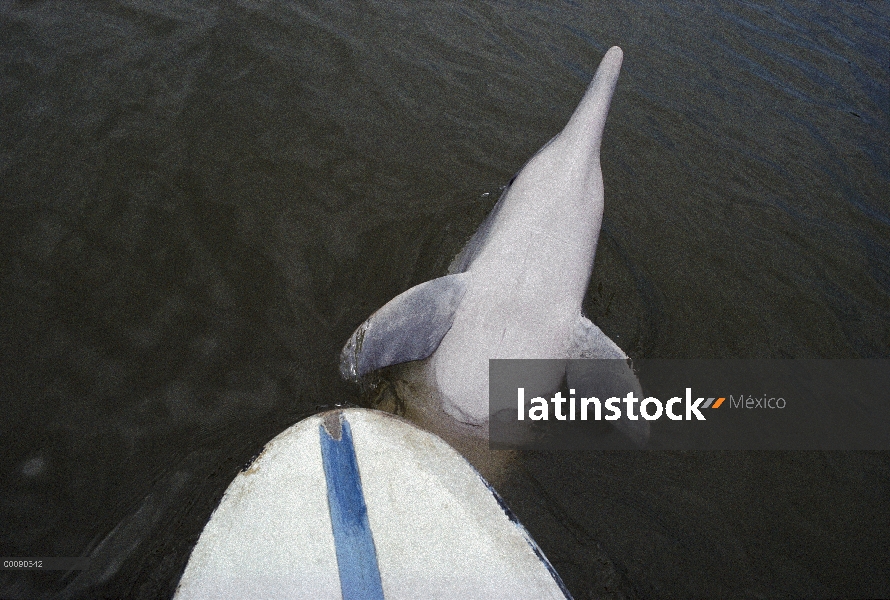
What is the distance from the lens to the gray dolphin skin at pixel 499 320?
3262 mm

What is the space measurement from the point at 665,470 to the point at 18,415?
3.73m

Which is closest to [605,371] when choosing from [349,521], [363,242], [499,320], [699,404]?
[499,320]

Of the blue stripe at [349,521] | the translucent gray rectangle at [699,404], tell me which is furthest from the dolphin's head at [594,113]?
the blue stripe at [349,521]

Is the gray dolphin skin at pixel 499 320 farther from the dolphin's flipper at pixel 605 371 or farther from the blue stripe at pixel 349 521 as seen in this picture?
the blue stripe at pixel 349 521

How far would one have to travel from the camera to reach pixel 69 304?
12.2 ft

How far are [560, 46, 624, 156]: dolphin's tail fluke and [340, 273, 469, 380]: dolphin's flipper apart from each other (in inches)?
50.4

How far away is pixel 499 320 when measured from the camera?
10.8 ft

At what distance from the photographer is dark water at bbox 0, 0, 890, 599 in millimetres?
3211

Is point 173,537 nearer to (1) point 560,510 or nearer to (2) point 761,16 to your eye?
(1) point 560,510

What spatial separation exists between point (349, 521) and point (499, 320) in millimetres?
1319

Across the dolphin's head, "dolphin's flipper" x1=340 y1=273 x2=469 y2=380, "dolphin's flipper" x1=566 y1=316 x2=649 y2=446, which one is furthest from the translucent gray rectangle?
the dolphin's head

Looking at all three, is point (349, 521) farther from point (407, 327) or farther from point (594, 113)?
point (594, 113)

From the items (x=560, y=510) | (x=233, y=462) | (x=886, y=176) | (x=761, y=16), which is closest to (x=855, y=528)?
(x=560, y=510)

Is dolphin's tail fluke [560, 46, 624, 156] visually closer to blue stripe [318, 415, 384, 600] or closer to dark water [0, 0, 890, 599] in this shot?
dark water [0, 0, 890, 599]
